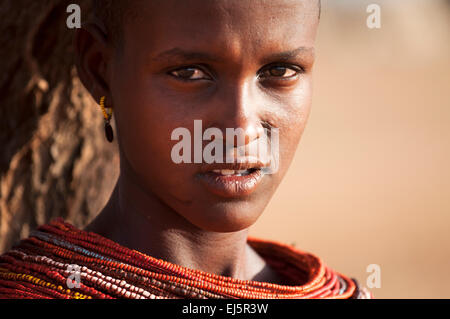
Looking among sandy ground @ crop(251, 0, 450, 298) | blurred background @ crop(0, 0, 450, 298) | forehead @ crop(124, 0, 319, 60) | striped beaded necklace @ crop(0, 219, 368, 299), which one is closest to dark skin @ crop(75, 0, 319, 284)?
forehead @ crop(124, 0, 319, 60)

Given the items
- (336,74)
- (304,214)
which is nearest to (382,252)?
(304,214)

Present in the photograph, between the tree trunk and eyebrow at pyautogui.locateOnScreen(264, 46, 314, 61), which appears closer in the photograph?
eyebrow at pyautogui.locateOnScreen(264, 46, 314, 61)

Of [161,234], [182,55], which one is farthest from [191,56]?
[161,234]

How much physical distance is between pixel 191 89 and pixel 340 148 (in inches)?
449

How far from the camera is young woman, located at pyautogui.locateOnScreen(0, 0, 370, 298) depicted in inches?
76.4

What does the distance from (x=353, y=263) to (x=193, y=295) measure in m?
6.40

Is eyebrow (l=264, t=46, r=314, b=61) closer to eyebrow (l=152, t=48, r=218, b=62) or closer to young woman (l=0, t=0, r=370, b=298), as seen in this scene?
young woman (l=0, t=0, r=370, b=298)

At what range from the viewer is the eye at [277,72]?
6.75ft

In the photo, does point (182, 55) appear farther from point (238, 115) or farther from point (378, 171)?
point (378, 171)

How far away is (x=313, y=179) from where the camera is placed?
11477 millimetres

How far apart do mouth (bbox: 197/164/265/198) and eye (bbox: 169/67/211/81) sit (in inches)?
11.1

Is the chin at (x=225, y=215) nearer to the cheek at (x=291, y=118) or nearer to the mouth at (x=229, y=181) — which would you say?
the mouth at (x=229, y=181)

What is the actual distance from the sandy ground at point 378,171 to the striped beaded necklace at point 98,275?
1320mm
